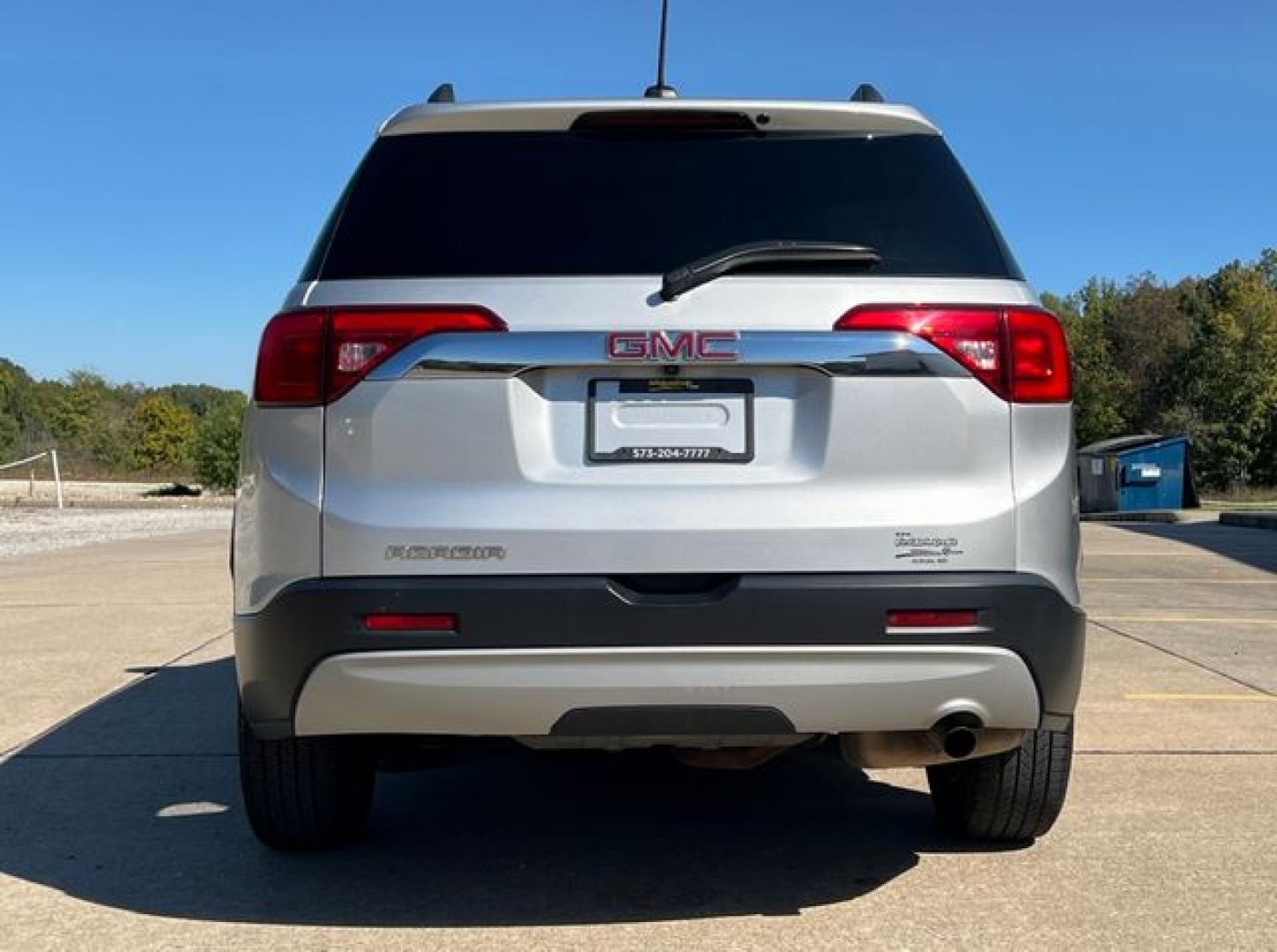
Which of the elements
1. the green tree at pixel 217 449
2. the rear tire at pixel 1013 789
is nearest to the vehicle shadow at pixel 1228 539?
the rear tire at pixel 1013 789

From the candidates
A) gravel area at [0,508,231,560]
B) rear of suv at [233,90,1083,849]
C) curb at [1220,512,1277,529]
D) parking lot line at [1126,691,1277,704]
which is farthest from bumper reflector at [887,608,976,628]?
curb at [1220,512,1277,529]

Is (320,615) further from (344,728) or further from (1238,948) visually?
(1238,948)

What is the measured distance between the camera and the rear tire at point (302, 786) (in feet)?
11.7

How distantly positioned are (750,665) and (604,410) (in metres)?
0.67

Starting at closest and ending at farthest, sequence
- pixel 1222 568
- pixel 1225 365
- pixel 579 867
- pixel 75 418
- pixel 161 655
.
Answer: pixel 579 867 < pixel 161 655 < pixel 1222 568 < pixel 1225 365 < pixel 75 418

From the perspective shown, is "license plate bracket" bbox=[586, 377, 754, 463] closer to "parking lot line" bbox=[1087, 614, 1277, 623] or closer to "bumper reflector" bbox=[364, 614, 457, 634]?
"bumper reflector" bbox=[364, 614, 457, 634]

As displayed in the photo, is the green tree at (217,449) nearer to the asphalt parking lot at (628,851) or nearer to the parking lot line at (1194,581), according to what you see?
the parking lot line at (1194,581)

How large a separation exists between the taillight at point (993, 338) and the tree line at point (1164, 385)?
3609cm

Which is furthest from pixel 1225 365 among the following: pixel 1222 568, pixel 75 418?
pixel 75 418

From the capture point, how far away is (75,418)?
91.2 m

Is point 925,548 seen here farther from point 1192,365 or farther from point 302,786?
point 1192,365

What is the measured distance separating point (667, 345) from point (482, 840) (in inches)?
72.9

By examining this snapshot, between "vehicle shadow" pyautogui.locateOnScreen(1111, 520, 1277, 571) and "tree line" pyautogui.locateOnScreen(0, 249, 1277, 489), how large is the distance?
71.2ft

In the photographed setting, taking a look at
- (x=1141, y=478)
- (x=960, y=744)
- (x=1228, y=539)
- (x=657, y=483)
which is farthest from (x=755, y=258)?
(x=1141, y=478)
